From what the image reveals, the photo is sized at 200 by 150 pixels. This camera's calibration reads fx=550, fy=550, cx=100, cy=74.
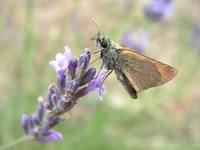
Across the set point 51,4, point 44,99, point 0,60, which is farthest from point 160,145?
point 44,99

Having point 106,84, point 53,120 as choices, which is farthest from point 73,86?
point 106,84

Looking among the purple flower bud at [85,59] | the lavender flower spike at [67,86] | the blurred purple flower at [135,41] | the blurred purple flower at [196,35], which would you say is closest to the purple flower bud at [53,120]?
the lavender flower spike at [67,86]

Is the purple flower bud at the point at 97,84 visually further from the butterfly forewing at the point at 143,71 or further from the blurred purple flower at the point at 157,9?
the blurred purple flower at the point at 157,9

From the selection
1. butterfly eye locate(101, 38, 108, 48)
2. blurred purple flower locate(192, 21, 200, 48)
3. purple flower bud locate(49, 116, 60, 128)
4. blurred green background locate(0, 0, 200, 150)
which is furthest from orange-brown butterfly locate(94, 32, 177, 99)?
blurred purple flower locate(192, 21, 200, 48)

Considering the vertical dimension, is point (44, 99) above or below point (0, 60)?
below

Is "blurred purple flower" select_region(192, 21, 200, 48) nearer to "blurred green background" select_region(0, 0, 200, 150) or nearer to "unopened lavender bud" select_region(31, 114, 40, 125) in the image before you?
"blurred green background" select_region(0, 0, 200, 150)

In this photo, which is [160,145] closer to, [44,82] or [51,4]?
[44,82]
